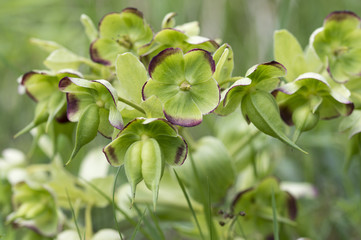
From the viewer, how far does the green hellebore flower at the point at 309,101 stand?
62cm

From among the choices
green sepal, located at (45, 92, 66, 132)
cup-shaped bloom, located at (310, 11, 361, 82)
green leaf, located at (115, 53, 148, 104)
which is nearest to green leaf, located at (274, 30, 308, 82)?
cup-shaped bloom, located at (310, 11, 361, 82)

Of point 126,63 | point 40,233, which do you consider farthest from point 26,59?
point 126,63

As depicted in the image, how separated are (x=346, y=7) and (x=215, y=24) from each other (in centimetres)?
45

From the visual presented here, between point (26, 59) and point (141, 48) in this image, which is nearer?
point (141, 48)

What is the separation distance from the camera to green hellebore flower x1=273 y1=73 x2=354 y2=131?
0.62 metres

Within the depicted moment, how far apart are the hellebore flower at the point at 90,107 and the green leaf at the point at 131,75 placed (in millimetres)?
42

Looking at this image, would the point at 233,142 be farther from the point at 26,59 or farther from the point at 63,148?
the point at 26,59

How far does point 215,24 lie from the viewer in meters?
1.59

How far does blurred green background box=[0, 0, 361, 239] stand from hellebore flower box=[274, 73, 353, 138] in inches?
12.7

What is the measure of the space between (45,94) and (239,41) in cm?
107

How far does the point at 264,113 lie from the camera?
1.92ft

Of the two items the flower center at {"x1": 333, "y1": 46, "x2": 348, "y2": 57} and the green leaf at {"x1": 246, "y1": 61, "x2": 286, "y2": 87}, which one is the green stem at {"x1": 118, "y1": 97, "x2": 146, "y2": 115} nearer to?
the green leaf at {"x1": 246, "y1": 61, "x2": 286, "y2": 87}

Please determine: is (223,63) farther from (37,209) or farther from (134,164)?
(37,209)

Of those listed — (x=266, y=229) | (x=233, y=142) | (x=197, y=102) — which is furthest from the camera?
(x=233, y=142)
